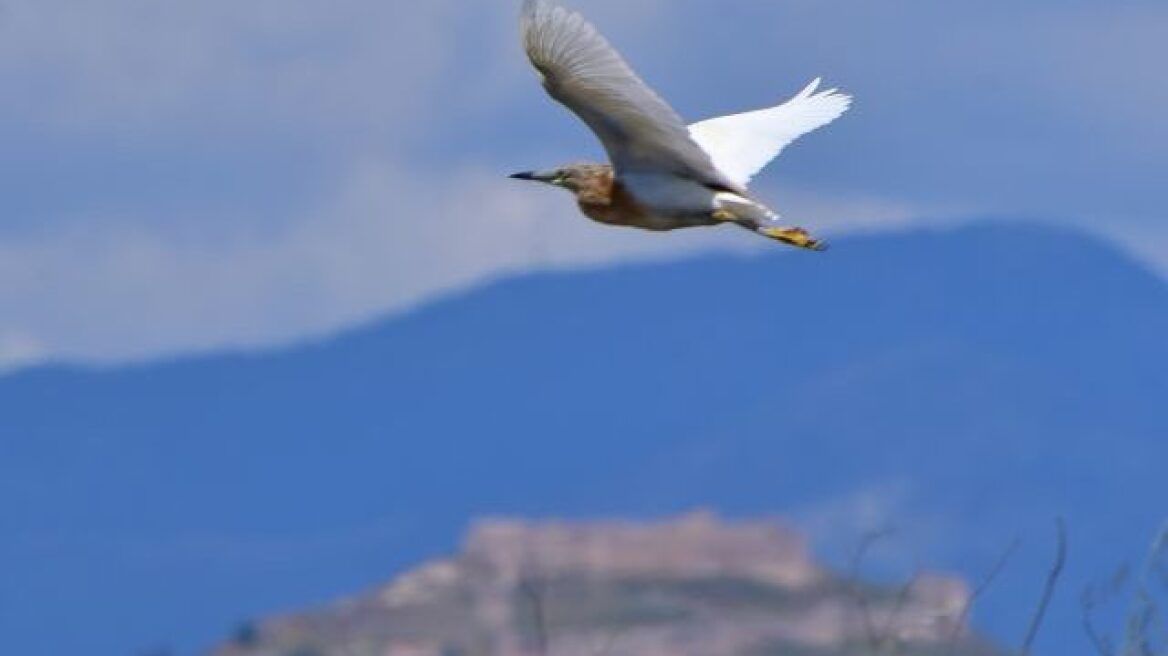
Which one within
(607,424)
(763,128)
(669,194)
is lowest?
(669,194)

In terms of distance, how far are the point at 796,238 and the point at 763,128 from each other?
0.76 meters

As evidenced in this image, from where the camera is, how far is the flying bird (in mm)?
7484

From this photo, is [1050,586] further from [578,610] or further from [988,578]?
[578,610]

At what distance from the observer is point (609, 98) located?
768 centimetres

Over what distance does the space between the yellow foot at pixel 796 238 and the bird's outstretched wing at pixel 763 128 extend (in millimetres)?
279

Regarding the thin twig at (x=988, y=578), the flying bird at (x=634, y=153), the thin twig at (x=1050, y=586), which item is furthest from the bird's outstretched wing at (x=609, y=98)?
the thin twig at (x=1050, y=586)

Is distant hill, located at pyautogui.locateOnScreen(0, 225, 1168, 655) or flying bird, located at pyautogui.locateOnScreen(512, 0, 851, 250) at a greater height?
distant hill, located at pyautogui.locateOnScreen(0, 225, 1168, 655)

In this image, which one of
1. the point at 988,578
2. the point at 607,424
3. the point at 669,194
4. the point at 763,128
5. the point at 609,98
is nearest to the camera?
the point at 988,578

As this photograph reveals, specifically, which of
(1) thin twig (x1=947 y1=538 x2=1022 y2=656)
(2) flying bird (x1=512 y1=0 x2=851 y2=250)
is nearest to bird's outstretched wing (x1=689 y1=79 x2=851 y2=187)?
(2) flying bird (x1=512 y1=0 x2=851 y2=250)

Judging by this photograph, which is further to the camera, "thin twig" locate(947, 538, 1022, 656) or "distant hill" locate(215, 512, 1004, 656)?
"distant hill" locate(215, 512, 1004, 656)

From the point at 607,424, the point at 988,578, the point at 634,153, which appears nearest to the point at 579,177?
the point at 634,153

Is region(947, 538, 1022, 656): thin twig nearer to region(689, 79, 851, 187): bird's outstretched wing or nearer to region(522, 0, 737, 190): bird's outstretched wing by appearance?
region(522, 0, 737, 190): bird's outstretched wing

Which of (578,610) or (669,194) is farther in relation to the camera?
(578,610)

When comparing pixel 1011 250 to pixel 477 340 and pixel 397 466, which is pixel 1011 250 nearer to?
pixel 477 340
